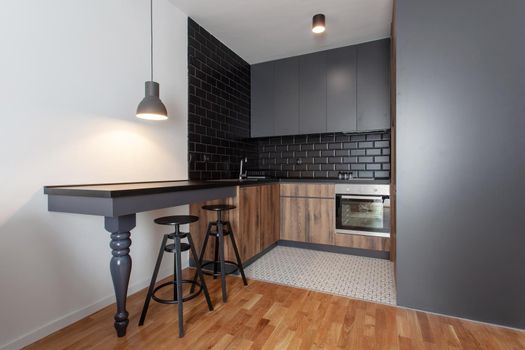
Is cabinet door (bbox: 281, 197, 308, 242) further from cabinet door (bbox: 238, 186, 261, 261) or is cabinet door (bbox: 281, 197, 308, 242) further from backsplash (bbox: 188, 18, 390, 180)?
backsplash (bbox: 188, 18, 390, 180)

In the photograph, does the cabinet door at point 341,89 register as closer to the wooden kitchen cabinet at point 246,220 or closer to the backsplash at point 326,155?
the backsplash at point 326,155

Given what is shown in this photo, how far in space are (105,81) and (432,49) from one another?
236 cm

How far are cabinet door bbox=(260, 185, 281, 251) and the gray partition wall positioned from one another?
56.5 inches

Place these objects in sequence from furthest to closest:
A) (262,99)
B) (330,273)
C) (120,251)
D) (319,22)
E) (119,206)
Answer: (262,99), (319,22), (330,273), (120,251), (119,206)

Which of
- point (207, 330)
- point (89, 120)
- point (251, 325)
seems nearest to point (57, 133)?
point (89, 120)

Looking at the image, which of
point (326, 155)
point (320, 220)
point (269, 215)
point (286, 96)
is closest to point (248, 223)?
point (269, 215)

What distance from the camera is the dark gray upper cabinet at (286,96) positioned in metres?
3.67

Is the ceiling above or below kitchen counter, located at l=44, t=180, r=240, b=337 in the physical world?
above

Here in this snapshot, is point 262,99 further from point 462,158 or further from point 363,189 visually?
point 462,158

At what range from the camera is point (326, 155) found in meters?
3.82

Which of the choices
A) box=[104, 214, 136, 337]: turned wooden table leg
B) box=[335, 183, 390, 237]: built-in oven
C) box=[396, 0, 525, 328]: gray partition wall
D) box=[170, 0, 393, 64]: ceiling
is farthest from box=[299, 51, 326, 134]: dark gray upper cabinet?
box=[104, 214, 136, 337]: turned wooden table leg

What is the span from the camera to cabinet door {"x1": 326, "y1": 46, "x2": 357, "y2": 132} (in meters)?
3.35

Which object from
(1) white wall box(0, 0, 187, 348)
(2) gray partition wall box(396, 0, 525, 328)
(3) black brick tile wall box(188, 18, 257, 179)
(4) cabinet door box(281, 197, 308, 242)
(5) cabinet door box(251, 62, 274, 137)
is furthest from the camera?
(5) cabinet door box(251, 62, 274, 137)

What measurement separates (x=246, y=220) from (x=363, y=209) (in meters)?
1.38
